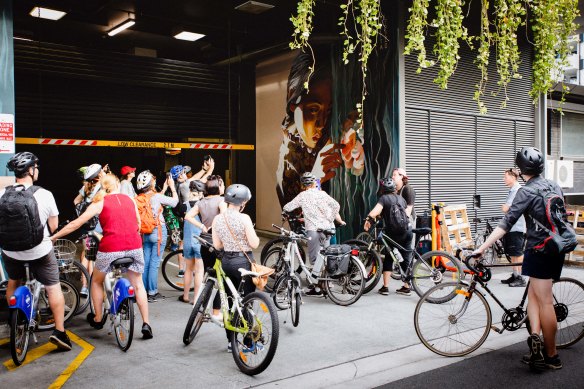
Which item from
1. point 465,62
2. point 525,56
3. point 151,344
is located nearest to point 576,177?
point 525,56

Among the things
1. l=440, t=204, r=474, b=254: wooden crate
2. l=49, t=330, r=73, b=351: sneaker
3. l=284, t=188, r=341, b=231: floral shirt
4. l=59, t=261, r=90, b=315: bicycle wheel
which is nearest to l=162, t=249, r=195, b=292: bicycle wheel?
l=59, t=261, r=90, b=315: bicycle wheel

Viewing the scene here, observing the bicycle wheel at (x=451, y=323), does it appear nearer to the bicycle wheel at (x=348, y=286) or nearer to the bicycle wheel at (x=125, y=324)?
the bicycle wheel at (x=348, y=286)

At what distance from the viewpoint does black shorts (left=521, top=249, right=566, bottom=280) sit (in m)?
4.98

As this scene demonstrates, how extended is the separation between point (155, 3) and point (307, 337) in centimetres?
906

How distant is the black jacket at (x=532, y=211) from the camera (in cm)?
502

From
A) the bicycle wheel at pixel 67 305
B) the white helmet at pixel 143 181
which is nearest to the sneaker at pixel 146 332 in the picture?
the bicycle wheel at pixel 67 305

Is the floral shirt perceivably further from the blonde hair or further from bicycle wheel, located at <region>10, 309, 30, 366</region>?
bicycle wheel, located at <region>10, 309, 30, 366</region>

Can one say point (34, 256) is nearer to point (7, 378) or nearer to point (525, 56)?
point (7, 378)

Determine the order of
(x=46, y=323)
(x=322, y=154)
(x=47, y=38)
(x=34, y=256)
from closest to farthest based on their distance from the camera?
(x=34, y=256)
(x=46, y=323)
(x=322, y=154)
(x=47, y=38)

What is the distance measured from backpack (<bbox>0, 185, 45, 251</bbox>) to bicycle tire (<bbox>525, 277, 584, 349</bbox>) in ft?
16.4

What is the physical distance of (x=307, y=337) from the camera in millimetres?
6172

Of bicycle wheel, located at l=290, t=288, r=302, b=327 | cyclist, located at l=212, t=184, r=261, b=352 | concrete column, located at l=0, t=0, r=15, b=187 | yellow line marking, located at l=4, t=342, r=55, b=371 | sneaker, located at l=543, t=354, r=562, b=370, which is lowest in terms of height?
yellow line marking, located at l=4, t=342, r=55, b=371

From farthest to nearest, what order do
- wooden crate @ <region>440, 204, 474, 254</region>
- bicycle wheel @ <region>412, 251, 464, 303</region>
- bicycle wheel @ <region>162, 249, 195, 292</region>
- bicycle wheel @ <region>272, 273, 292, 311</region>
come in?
1. wooden crate @ <region>440, 204, 474, 254</region>
2. bicycle wheel @ <region>162, 249, 195, 292</region>
3. bicycle wheel @ <region>412, 251, 464, 303</region>
4. bicycle wheel @ <region>272, 273, 292, 311</region>

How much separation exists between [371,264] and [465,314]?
3.01 m
